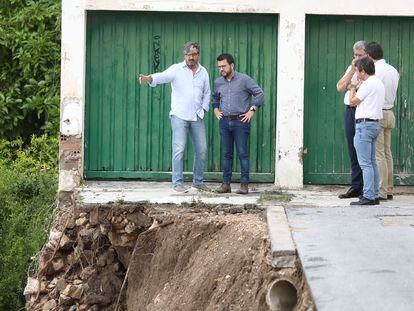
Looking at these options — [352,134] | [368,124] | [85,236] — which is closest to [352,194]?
[352,134]

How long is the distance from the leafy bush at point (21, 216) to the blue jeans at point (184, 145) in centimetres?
190

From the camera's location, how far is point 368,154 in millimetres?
10758

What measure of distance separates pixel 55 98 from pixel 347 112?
5907mm

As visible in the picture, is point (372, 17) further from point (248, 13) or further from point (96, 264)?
point (96, 264)

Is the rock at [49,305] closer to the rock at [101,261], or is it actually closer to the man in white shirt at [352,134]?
the rock at [101,261]

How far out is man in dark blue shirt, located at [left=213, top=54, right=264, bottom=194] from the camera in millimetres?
12172

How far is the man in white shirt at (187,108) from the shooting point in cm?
1223

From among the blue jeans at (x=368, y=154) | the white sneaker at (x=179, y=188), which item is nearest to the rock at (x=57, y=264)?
the white sneaker at (x=179, y=188)

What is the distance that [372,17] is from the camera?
43.5 ft

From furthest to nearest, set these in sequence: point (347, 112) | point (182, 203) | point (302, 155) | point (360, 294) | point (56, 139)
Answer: point (56, 139)
point (302, 155)
point (347, 112)
point (182, 203)
point (360, 294)

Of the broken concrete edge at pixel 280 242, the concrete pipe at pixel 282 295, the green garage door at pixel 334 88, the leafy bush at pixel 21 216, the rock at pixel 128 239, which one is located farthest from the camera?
the leafy bush at pixel 21 216

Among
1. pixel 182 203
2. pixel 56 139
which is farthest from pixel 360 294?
pixel 56 139

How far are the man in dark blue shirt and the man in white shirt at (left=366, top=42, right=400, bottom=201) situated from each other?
1.57 m

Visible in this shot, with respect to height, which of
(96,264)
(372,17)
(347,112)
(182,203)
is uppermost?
(372,17)
